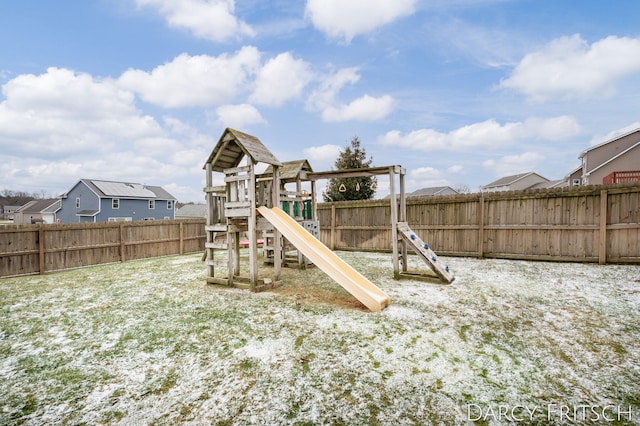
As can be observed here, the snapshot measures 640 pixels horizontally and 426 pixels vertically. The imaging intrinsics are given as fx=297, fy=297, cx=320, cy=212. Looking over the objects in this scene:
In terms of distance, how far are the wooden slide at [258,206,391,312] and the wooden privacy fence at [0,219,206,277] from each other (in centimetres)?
715

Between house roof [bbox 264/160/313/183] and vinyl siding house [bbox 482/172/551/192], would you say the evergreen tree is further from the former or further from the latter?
vinyl siding house [bbox 482/172/551/192]

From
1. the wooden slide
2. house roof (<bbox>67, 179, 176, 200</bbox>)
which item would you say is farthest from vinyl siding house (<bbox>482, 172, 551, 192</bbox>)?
house roof (<bbox>67, 179, 176, 200</bbox>)

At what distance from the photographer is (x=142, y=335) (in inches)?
160

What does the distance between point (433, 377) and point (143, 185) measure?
41141mm

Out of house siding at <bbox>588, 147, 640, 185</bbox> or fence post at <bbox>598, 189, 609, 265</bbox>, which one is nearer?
fence post at <bbox>598, 189, 609, 265</bbox>

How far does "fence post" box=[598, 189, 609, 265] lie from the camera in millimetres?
8125

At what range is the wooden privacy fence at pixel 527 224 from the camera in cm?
809

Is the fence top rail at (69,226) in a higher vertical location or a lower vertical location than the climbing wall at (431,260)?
higher

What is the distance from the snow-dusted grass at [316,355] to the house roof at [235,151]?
2.90m

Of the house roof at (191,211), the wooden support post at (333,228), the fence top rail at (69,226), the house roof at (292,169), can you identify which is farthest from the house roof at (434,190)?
the fence top rail at (69,226)

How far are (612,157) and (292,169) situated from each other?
82.9 feet

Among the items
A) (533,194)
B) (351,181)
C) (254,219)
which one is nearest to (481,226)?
(533,194)

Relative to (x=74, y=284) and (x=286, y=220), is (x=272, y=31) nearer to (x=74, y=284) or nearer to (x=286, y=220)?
(x=286, y=220)

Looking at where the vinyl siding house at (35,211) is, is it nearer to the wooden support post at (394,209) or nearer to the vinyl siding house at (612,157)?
the wooden support post at (394,209)
